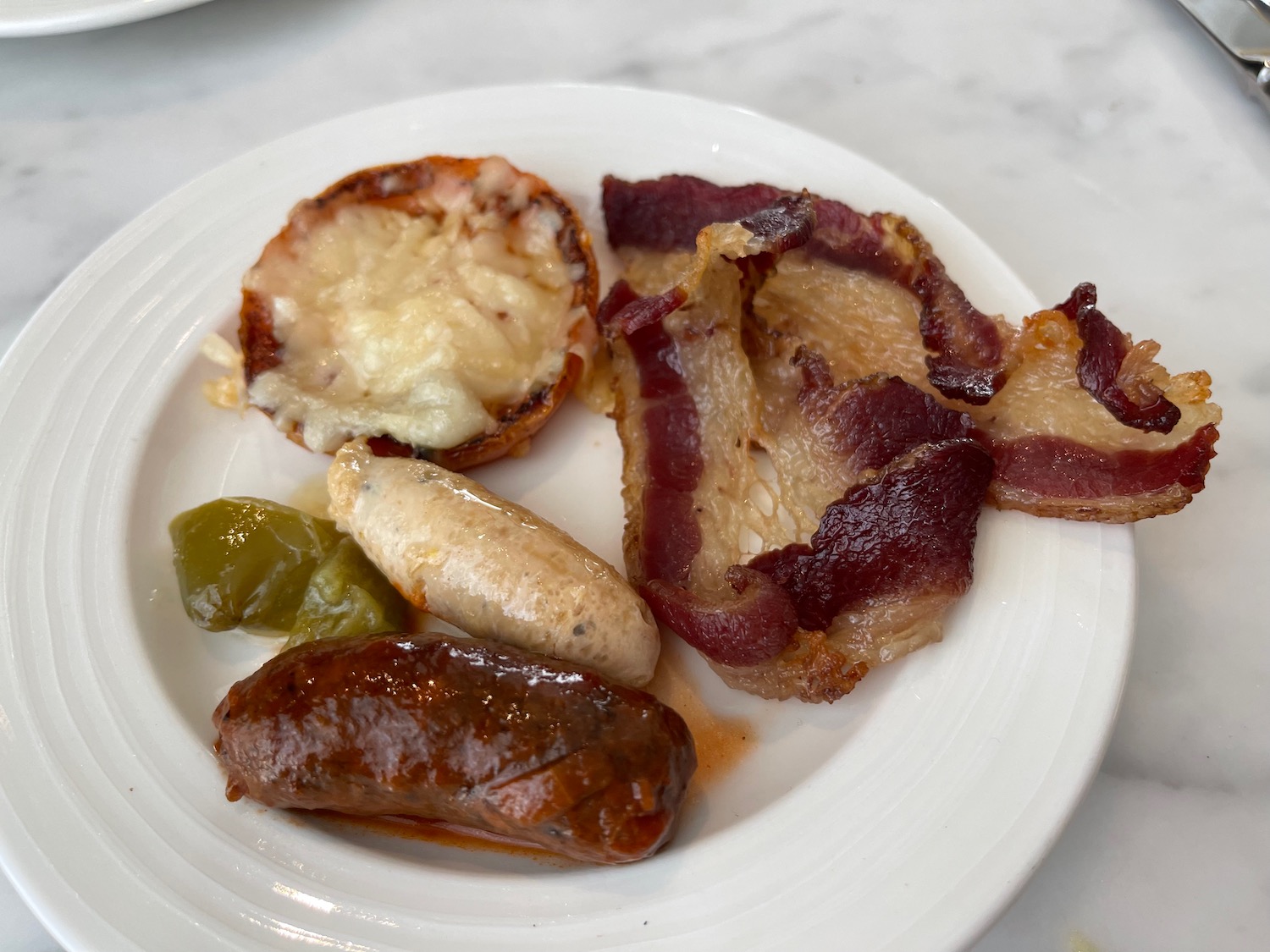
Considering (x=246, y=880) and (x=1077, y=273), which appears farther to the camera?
(x=1077, y=273)

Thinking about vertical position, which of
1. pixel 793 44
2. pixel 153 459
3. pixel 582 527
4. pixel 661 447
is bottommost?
pixel 582 527

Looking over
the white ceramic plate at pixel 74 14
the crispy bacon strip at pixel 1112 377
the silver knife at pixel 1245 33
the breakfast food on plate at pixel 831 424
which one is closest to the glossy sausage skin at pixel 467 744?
the breakfast food on plate at pixel 831 424

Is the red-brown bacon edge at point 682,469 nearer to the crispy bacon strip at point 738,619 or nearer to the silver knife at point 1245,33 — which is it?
the crispy bacon strip at point 738,619

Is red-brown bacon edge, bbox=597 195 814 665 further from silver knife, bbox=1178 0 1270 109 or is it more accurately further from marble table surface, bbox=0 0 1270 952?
silver knife, bbox=1178 0 1270 109

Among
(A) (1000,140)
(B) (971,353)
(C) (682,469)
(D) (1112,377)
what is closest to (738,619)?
(C) (682,469)

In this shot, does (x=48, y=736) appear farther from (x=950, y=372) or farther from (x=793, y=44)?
(x=793, y=44)

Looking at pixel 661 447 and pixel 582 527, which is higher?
pixel 661 447

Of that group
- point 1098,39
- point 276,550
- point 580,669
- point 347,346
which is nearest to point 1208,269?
point 1098,39
